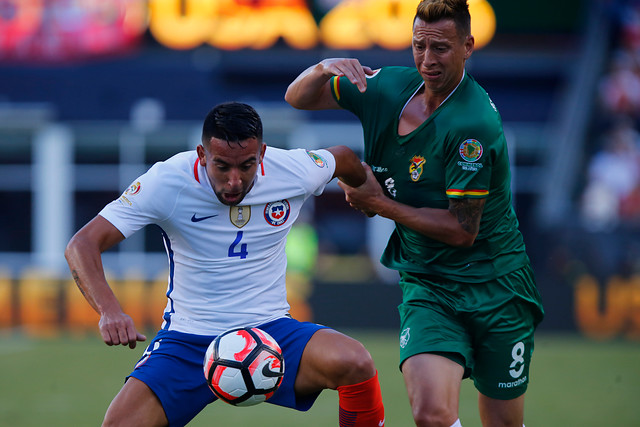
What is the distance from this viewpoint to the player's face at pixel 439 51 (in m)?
→ 4.55

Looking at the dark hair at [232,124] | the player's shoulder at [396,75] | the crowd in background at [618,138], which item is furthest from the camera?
the crowd in background at [618,138]

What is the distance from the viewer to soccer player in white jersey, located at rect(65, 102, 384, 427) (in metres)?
4.44

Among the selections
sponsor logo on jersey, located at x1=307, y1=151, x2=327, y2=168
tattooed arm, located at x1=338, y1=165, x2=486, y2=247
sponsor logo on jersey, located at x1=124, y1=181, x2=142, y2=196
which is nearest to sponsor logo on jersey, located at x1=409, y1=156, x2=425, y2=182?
tattooed arm, located at x1=338, y1=165, x2=486, y2=247

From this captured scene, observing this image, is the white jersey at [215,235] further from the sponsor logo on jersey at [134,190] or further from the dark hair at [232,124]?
the dark hair at [232,124]

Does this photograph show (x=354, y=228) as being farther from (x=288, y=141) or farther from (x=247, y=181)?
(x=247, y=181)

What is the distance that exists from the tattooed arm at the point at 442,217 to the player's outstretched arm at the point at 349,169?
142 mm

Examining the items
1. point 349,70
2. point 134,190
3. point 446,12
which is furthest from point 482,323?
point 134,190

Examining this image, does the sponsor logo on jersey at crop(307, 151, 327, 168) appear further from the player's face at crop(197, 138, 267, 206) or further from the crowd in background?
the crowd in background

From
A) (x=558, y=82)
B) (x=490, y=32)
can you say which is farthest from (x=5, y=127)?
(x=558, y=82)

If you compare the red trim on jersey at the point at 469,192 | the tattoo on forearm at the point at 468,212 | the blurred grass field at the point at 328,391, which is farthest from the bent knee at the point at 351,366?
the blurred grass field at the point at 328,391

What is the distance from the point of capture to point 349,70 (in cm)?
483

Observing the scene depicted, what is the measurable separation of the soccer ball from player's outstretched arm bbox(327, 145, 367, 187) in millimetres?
1014

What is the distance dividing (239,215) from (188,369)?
0.85 meters

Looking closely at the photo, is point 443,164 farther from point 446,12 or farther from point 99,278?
point 99,278
